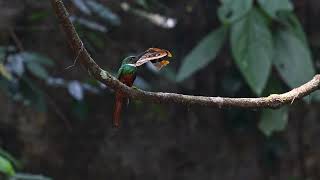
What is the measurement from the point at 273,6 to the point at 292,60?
18 centimetres

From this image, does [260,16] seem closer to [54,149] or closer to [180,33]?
[180,33]

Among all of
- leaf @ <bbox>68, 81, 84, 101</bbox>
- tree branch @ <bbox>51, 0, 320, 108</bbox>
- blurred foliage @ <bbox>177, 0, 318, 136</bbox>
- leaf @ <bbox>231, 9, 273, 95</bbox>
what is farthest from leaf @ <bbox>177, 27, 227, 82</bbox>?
tree branch @ <bbox>51, 0, 320, 108</bbox>

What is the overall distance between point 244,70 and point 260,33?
4.3 inches

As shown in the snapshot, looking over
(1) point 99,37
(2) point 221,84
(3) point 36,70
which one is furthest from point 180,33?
(3) point 36,70

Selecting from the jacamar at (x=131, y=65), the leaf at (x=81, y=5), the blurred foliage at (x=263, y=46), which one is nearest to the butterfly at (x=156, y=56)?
the jacamar at (x=131, y=65)

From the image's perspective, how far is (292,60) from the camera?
4.72 ft

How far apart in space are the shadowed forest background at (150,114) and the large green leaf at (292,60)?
148 millimetres

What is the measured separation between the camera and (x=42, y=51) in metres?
1.81

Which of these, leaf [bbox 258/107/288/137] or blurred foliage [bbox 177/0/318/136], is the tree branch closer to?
blurred foliage [bbox 177/0/318/136]

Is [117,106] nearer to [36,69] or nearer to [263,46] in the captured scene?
[263,46]

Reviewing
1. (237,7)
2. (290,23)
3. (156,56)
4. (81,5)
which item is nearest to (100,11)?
(81,5)

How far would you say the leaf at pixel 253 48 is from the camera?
1.31m

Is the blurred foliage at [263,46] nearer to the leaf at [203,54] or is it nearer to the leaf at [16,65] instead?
the leaf at [203,54]

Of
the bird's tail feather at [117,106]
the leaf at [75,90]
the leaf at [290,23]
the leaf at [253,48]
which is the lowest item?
the leaf at [75,90]
